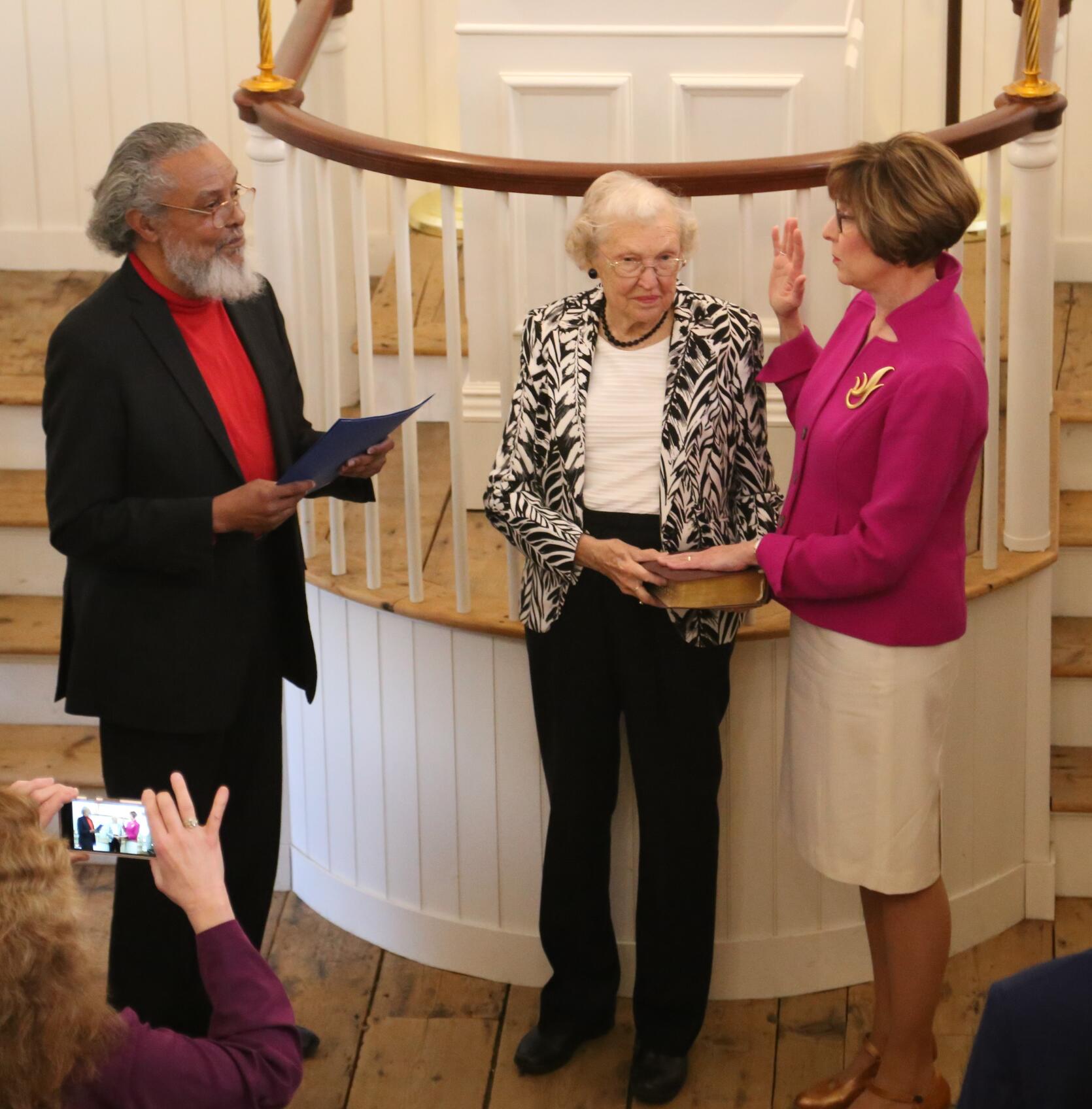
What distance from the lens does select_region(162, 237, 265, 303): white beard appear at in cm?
241

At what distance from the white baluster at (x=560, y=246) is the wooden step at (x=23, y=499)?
138 centimetres

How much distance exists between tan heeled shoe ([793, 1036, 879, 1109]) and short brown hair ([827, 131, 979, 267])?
132 cm

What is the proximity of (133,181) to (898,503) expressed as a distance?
3.72ft

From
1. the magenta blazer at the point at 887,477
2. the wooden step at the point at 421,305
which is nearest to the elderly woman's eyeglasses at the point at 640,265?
the magenta blazer at the point at 887,477

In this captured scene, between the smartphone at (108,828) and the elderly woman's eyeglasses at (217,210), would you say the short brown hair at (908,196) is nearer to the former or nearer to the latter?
the elderly woman's eyeglasses at (217,210)

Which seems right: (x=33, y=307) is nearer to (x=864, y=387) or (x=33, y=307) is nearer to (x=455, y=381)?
(x=455, y=381)

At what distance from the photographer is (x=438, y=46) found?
15.5ft

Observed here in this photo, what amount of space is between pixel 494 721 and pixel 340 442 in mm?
880

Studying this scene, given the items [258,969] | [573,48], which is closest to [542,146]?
[573,48]

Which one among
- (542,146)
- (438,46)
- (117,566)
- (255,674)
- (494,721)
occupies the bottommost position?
(494,721)

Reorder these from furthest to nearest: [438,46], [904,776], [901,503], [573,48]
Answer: [438,46] < [573,48] < [904,776] < [901,503]

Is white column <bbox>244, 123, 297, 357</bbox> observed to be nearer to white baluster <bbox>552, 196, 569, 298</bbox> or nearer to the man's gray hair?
white baluster <bbox>552, 196, 569, 298</bbox>

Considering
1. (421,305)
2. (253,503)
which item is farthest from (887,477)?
(421,305)

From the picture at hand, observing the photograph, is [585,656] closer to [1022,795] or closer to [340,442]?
[340,442]
